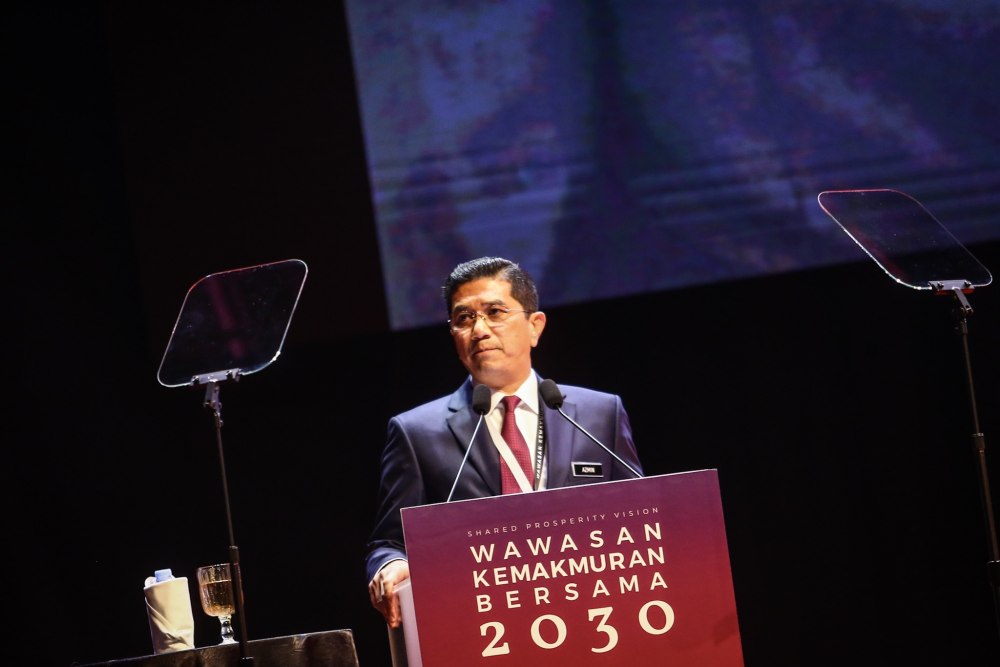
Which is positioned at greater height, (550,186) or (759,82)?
(759,82)

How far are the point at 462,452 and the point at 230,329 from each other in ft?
2.37

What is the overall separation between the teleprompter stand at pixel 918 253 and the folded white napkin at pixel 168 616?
6.24 feet

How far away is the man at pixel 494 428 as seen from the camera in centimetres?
272

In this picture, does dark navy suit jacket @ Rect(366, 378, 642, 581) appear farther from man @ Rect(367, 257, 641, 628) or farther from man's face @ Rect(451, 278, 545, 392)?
man's face @ Rect(451, 278, 545, 392)

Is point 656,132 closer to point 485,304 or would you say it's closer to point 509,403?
point 485,304

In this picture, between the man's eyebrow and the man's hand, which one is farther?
the man's eyebrow

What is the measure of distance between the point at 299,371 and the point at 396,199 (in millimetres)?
793

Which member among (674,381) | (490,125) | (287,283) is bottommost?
(674,381)

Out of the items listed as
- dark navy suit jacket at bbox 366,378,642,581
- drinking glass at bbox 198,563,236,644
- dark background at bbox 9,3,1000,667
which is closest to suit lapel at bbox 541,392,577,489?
dark navy suit jacket at bbox 366,378,642,581

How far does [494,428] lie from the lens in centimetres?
276

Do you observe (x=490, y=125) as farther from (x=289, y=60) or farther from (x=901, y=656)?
(x=901, y=656)

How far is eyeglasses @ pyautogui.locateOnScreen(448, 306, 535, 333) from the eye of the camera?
286 centimetres

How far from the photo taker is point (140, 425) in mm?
4051

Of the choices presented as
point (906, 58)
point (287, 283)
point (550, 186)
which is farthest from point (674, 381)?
point (287, 283)
